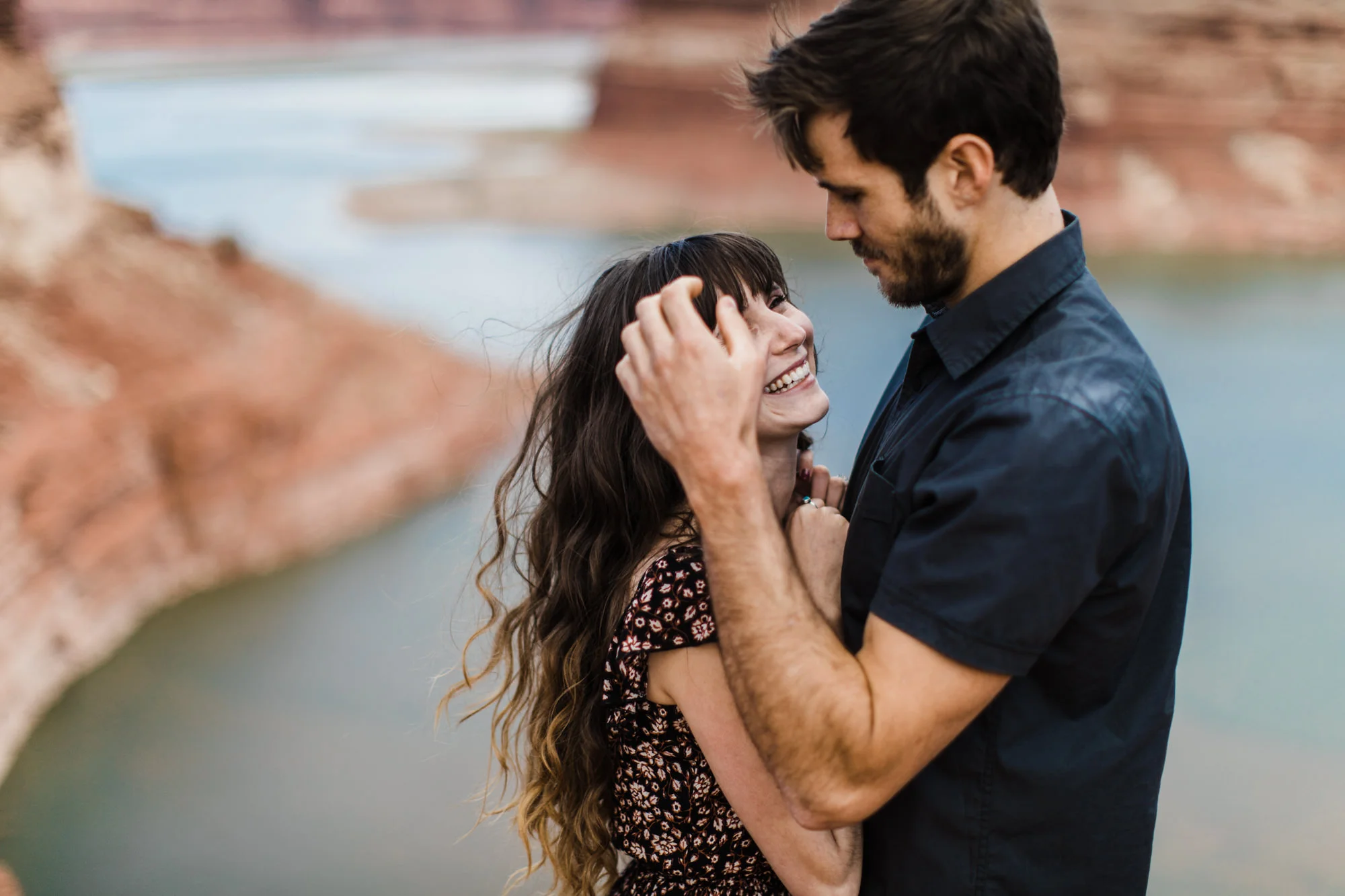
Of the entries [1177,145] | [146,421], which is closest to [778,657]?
[146,421]

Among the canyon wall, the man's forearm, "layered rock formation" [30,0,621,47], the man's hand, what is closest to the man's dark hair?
the man's hand

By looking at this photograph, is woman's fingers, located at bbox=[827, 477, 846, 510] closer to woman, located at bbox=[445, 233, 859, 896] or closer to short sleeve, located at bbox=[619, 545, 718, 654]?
woman, located at bbox=[445, 233, 859, 896]

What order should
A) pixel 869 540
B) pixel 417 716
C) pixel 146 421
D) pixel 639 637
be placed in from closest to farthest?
pixel 869 540 → pixel 639 637 → pixel 417 716 → pixel 146 421

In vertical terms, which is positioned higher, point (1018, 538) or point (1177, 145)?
point (1018, 538)

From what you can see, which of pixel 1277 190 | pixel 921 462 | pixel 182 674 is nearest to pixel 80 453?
pixel 182 674

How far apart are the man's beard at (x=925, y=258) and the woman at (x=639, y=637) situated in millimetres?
311

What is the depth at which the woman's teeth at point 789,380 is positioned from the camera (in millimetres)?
1495

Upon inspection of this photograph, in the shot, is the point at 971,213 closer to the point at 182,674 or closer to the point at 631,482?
the point at 631,482

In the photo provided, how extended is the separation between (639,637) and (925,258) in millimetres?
566

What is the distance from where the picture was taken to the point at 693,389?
3.51ft

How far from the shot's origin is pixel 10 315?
5629 millimetres

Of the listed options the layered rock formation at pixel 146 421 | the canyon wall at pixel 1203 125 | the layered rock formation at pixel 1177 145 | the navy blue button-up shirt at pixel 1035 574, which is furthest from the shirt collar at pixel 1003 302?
the canyon wall at pixel 1203 125

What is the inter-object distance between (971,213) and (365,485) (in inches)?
254

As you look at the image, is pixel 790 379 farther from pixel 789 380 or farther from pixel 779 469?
pixel 779 469
